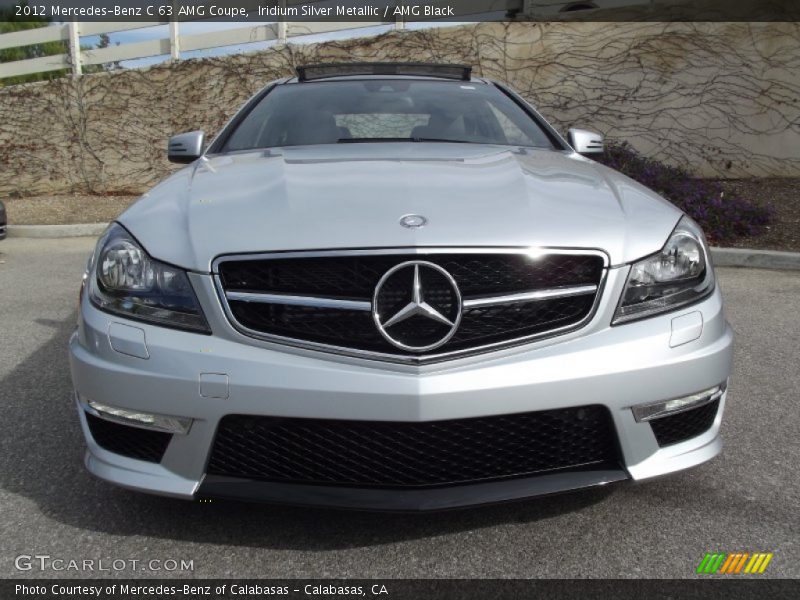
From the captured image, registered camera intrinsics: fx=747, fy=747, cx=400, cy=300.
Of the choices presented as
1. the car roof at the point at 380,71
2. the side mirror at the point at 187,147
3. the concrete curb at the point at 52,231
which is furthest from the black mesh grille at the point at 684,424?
the concrete curb at the point at 52,231

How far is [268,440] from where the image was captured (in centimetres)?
198

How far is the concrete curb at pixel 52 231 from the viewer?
892 cm

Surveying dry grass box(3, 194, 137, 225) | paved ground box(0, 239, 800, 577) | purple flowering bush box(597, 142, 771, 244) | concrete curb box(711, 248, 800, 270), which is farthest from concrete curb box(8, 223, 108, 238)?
concrete curb box(711, 248, 800, 270)

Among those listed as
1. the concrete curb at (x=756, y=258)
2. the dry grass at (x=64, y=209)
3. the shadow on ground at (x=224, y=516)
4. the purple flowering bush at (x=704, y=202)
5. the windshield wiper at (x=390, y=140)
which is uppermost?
the windshield wiper at (x=390, y=140)

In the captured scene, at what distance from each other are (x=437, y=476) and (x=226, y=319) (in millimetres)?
703

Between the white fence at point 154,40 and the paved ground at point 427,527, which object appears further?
the white fence at point 154,40

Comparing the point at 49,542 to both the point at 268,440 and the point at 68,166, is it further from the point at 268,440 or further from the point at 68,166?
the point at 68,166

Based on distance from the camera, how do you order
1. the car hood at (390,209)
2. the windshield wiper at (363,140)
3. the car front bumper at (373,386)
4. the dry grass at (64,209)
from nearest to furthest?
the car front bumper at (373,386), the car hood at (390,209), the windshield wiper at (363,140), the dry grass at (64,209)

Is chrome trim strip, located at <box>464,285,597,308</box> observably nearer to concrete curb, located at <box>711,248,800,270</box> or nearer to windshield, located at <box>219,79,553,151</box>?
windshield, located at <box>219,79,553,151</box>

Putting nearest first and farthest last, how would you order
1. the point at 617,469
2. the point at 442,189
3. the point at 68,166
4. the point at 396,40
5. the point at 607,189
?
1. the point at 617,469
2. the point at 442,189
3. the point at 607,189
4. the point at 396,40
5. the point at 68,166

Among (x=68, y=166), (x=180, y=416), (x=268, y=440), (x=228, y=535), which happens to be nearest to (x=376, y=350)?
(x=268, y=440)

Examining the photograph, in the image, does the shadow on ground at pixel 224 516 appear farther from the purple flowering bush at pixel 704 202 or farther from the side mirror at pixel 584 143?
the purple flowering bush at pixel 704 202

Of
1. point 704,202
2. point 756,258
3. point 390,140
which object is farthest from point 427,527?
point 704,202

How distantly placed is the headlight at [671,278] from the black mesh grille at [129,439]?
129cm
